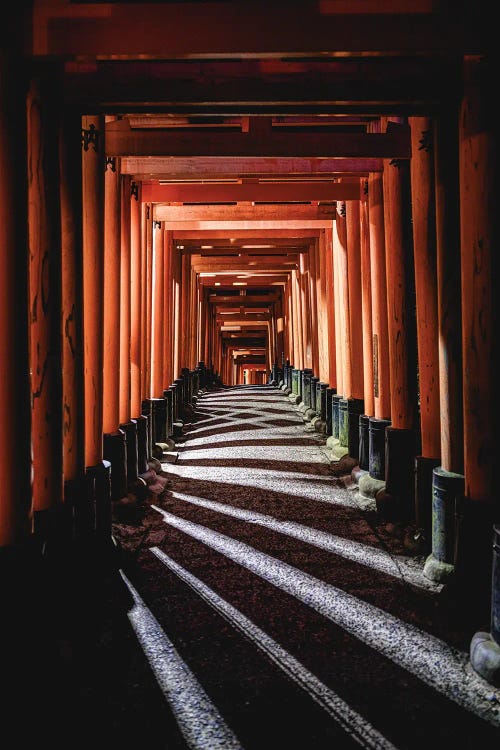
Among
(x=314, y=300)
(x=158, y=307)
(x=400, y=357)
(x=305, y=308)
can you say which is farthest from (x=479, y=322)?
(x=305, y=308)

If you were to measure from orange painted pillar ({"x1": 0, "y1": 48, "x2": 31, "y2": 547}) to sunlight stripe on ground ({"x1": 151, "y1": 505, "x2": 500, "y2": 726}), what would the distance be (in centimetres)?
182

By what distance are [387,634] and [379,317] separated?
11.8 ft

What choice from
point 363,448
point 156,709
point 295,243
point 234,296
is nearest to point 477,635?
point 156,709

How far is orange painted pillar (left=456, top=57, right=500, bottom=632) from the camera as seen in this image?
335cm

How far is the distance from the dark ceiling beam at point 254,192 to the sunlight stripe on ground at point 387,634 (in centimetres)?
443

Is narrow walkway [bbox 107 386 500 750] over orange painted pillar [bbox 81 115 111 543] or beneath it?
beneath

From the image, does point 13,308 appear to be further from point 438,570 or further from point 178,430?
point 178,430

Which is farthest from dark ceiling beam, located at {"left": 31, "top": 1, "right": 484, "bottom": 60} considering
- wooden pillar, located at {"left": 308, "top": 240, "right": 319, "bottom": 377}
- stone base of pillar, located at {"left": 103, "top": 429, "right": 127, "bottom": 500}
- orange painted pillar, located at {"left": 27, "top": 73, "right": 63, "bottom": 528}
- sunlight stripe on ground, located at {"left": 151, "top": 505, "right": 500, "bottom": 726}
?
wooden pillar, located at {"left": 308, "top": 240, "right": 319, "bottom": 377}

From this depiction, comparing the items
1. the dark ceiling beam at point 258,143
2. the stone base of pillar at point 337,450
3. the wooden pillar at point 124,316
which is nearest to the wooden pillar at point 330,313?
the stone base of pillar at point 337,450

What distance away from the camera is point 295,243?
12.8 m

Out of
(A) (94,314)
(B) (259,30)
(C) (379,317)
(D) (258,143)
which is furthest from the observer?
(C) (379,317)

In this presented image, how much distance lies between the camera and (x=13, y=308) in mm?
2852

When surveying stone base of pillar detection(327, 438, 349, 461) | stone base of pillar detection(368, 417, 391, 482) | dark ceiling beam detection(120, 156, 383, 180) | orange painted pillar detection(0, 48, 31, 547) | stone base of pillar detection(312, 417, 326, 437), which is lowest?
stone base of pillar detection(327, 438, 349, 461)

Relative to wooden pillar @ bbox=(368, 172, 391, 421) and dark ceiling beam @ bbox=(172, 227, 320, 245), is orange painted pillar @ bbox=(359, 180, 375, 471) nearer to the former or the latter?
wooden pillar @ bbox=(368, 172, 391, 421)
